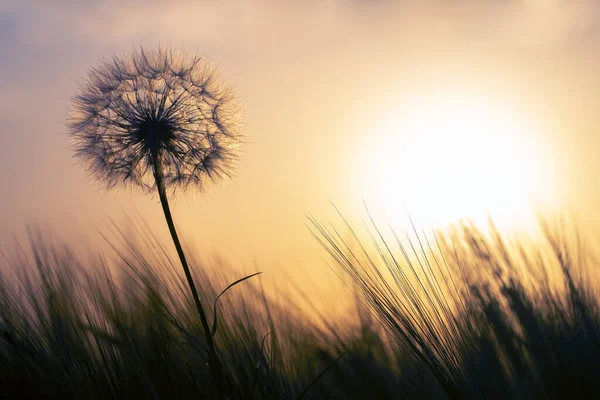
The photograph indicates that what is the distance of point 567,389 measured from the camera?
1668mm

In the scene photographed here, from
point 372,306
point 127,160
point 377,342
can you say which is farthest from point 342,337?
point 127,160

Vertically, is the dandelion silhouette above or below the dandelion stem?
above

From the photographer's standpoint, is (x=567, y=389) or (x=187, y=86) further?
(x=187, y=86)

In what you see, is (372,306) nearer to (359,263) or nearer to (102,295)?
(359,263)

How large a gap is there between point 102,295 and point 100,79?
2.34ft

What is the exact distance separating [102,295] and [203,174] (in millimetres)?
509

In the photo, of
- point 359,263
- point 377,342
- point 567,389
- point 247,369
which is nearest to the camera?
point 359,263

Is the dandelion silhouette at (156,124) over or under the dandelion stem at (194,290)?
over

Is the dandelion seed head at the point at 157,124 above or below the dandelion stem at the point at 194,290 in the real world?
above

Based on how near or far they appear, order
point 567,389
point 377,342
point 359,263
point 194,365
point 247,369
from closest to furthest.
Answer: point 359,263 < point 567,389 < point 247,369 < point 194,365 < point 377,342

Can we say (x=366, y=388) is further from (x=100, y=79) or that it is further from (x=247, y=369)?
(x=100, y=79)

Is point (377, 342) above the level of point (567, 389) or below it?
above

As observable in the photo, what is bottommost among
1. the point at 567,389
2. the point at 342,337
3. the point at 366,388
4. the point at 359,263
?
the point at 567,389

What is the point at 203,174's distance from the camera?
1.97m
